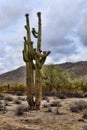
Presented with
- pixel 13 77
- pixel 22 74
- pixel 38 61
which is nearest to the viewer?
pixel 38 61

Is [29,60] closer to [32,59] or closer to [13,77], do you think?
[32,59]

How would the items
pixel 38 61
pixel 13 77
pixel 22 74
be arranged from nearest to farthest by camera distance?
pixel 38 61 → pixel 22 74 → pixel 13 77

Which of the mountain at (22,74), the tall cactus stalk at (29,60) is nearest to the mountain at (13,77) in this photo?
the mountain at (22,74)

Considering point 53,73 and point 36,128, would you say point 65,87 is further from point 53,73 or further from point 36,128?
point 36,128

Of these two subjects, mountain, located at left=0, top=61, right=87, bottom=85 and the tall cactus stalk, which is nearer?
the tall cactus stalk

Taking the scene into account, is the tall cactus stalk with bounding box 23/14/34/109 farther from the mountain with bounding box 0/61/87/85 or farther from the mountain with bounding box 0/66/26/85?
the mountain with bounding box 0/66/26/85

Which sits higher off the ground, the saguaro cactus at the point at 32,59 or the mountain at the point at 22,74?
the mountain at the point at 22,74

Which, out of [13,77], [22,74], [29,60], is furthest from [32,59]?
[13,77]

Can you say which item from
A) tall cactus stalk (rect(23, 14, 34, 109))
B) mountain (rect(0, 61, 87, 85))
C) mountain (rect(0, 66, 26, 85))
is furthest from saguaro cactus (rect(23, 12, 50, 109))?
mountain (rect(0, 66, 26, 85))

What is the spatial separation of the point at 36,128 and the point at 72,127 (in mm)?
1653

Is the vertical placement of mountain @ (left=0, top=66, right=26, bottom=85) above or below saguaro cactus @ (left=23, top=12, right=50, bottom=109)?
above

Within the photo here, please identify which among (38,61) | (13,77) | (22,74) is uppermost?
(22,74)

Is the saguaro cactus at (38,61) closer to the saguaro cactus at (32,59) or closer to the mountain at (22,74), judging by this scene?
the saguaro cactus at (32,59)

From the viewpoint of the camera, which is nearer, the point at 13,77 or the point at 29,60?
the point at 29,60
